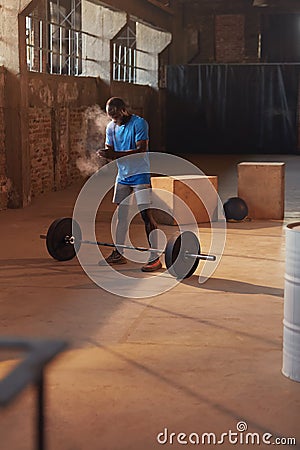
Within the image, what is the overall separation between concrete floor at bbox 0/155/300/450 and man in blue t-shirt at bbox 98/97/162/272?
23.6 inches

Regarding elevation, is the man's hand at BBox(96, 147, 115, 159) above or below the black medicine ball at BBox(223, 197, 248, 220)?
above

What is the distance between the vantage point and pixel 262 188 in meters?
10.5

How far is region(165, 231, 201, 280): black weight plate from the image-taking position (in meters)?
7.01

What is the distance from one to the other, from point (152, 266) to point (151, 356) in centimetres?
249

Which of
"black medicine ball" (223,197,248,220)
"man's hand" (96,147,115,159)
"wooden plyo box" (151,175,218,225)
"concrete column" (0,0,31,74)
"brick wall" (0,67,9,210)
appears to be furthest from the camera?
"brick wall" (0,67,9,210)

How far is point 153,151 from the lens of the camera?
22812 millimetres

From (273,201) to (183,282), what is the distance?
3.89 metres

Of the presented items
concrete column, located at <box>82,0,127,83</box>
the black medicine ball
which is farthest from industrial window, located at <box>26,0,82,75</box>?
the black medicine ball

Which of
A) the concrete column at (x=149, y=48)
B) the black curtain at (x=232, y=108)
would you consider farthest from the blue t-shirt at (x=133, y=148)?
the black curtain at (x=232, y=108)

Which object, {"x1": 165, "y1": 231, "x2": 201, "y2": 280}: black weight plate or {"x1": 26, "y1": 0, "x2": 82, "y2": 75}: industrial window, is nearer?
{"x1": 165, "y1": 231, "x2": 201, "y2": 280}: black weight plate

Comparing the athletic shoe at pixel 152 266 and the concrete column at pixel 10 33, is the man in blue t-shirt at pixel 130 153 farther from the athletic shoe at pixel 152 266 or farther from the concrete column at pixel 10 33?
the concrete column at pixel 10 33

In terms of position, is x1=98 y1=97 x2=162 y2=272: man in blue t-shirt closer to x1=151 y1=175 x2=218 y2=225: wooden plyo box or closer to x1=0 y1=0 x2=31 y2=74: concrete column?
x1=151 y1=175 x2=218 y2=225: wooden plyo box

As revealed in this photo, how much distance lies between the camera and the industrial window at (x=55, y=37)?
19234 mm

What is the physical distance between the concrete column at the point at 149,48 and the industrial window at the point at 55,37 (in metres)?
1.77
